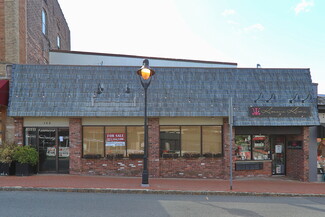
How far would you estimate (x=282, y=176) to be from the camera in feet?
41.4

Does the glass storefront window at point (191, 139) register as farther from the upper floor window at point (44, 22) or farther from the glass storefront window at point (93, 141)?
the upper floor window at point (44, 22)

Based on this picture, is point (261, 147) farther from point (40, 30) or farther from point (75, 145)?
point (40, 30)

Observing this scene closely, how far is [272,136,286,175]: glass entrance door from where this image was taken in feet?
41.9

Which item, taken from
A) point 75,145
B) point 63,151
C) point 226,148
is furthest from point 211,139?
point 63,151

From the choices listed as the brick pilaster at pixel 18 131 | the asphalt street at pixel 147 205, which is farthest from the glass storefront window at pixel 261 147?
the brick pilaster at pixel 18 131

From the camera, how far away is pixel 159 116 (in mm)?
11062

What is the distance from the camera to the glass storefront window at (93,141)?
38.2ft

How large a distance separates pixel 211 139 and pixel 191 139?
99 cm

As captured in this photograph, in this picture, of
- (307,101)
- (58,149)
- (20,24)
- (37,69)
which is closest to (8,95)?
(37,69)

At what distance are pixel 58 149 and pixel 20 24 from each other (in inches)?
297

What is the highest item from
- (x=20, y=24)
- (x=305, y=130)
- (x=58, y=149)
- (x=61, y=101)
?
(x=20, y=24)

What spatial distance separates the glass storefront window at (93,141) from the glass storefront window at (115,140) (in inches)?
10.5

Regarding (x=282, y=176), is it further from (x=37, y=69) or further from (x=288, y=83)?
(x=37, y=69)

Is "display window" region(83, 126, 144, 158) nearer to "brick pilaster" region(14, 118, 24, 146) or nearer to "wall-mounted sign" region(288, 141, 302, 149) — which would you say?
Answer: "brick pilaster" region(14, 118, 24, 146)
